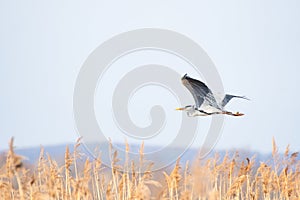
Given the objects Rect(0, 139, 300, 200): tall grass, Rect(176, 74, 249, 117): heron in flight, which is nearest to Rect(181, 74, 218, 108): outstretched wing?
Rect(176, 74, 249, 117): heron in flight

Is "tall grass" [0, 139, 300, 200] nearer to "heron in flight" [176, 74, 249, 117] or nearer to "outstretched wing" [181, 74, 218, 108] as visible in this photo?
"heron in flight" [176, 74, 249, 117]

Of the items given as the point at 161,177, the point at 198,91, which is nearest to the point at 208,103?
the point at 198,91

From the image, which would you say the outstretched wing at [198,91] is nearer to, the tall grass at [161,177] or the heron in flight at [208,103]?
the heron in flight at [208,103]

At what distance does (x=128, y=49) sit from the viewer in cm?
836

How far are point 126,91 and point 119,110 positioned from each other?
1.32 feet

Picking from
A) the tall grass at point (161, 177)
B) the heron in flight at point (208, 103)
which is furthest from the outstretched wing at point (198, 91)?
the tall grass at point (161, 177)

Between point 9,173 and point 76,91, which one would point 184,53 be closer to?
point 76,91

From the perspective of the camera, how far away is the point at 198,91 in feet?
19.9

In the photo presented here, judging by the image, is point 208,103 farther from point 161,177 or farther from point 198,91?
point 161,177

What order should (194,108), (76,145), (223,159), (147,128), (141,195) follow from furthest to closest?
(147,128) → (194,108) → (223,159) → (76,145) → (141,195)

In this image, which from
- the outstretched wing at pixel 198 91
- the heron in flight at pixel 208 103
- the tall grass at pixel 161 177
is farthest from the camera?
the heron in flight at pixel 208 103

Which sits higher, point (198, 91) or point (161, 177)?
point (198, 91)

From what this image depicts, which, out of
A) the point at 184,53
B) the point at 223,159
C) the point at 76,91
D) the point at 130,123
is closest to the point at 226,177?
the point at 223,159

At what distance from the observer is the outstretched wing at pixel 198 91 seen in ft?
18.8
